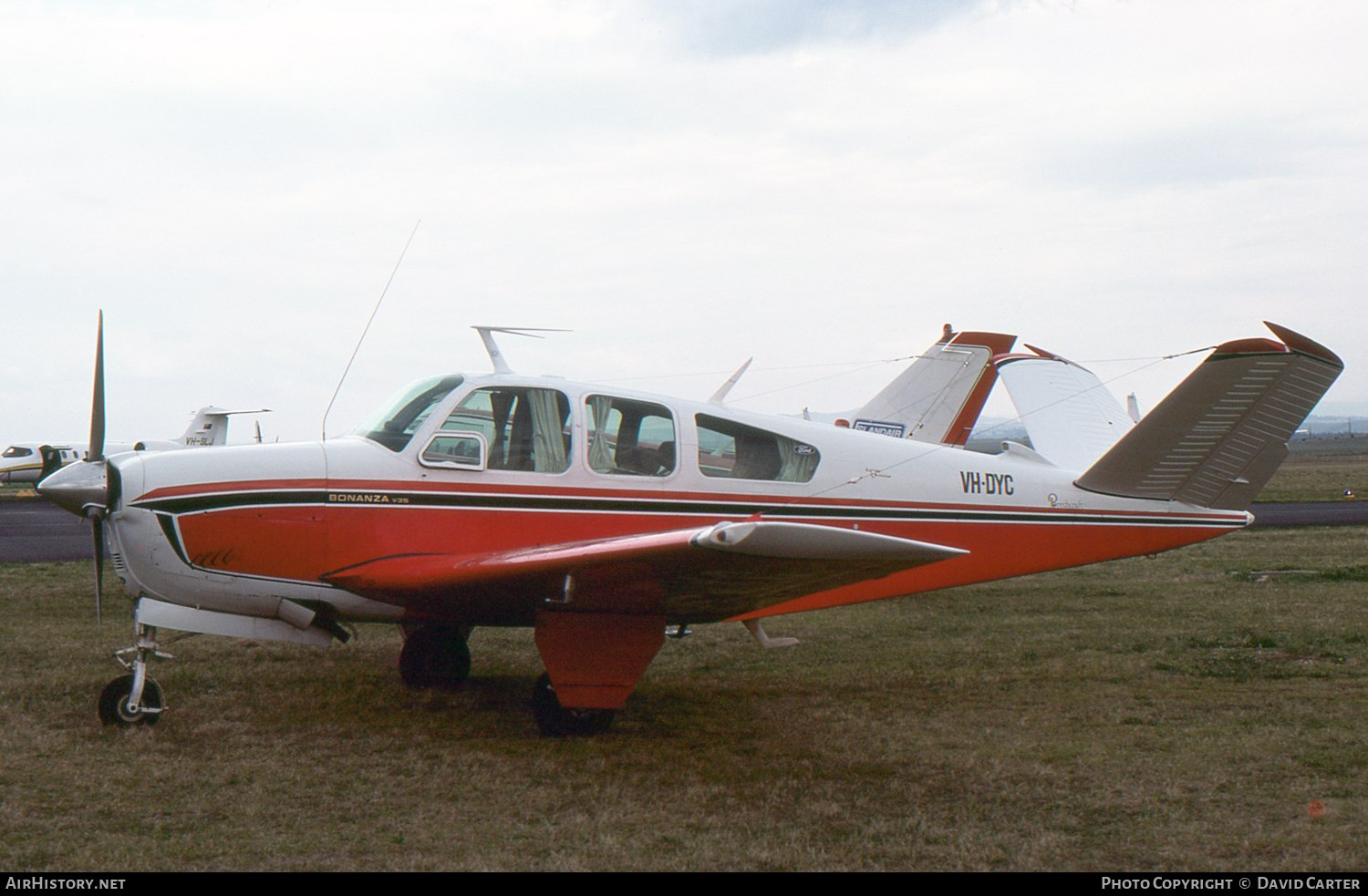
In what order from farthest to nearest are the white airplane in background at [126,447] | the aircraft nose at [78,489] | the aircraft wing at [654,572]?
the white airplane in background at [126,447]
the aircraft nose at [78,489]
the aircraft wing at [654,572]

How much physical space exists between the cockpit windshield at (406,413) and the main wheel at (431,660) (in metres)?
1.80

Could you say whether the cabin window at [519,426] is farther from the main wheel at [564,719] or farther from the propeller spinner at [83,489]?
the propeller spinner at [83,489]

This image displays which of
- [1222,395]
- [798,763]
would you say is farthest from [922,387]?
[798,763]

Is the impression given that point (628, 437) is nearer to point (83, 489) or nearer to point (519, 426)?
point (519, 426)

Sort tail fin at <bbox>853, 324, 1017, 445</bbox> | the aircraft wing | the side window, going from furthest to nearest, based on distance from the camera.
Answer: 1. tail fin at <bbox>853, 324, 1017, 445</bbox>
2. the side window
3. the aircraft wing

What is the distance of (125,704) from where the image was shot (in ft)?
18.8

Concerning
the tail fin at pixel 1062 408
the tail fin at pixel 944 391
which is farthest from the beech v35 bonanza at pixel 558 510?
the tail fin at pixel 944 391

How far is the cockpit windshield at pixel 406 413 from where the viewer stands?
5.98 m

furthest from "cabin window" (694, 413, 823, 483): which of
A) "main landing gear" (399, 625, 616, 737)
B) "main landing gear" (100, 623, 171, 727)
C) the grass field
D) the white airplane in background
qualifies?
Answer: the white airplane in background

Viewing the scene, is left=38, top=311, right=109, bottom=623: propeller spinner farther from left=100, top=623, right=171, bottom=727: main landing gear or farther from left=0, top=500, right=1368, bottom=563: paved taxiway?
left=0, top=500, right=1368, bottom=563: paved taxiway

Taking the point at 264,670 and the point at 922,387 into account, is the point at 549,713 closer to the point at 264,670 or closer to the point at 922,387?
Result: the point at 264,670

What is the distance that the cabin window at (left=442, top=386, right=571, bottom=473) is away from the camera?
602cm

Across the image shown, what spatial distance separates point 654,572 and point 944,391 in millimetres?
7885

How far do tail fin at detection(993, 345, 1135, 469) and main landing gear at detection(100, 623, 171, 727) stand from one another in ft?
22.8
